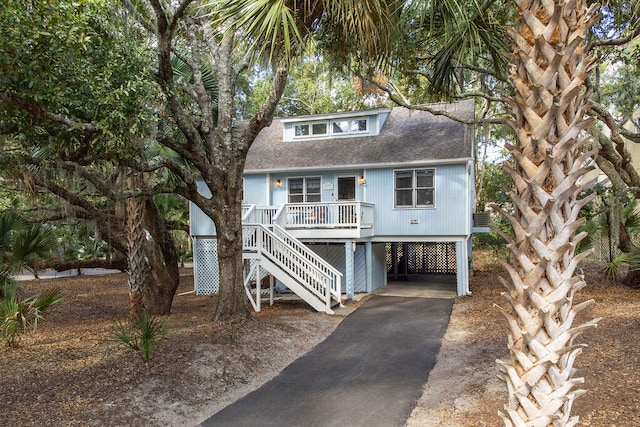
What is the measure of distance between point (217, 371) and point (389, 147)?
10.3m

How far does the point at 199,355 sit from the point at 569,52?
6.40m

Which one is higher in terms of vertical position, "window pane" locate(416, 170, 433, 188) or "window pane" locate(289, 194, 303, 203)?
"window pane" locate(416, 170, 433, 188)

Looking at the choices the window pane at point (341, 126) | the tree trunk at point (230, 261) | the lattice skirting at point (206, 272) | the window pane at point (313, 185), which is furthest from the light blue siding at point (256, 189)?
the tree trunk at point (230, 261)

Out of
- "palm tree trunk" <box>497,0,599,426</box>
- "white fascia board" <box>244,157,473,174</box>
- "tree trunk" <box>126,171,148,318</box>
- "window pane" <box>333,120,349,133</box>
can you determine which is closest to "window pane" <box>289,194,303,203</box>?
"white fascia board" <box>244,157,473,174</box>

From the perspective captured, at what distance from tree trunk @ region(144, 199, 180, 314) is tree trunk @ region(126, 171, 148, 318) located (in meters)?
0.62

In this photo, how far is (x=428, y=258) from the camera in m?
19.9

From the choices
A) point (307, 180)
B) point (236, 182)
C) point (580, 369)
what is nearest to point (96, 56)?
point (236, 182)

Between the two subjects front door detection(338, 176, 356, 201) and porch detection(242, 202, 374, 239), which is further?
front door detection(338, 176, 356, 201)

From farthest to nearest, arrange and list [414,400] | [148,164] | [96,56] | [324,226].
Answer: [324,226]
[148,164]
[96,56]
[414,400]

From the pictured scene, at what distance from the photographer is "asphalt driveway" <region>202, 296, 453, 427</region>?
524 cm

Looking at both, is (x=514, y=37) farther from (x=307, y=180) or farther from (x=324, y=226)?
(x=307, y=180)

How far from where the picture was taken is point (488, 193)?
90.3ft

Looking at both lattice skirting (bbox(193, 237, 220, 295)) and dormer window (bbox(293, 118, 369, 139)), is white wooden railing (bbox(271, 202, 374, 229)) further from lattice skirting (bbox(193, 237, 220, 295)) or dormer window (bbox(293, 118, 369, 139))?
dormer window (bbox(293, 118, 369, 139))

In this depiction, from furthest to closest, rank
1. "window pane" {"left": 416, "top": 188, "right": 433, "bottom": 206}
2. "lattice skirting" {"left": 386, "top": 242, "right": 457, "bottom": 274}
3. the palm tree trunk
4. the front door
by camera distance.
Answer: "lattice skirting" {"left": 386, "top": 242, "right": 457, "bottom": 274}
the front door
"window pane" {"left": 416, "top": 188, "right": 433, "bottom": 206}
the palm tree trunk
